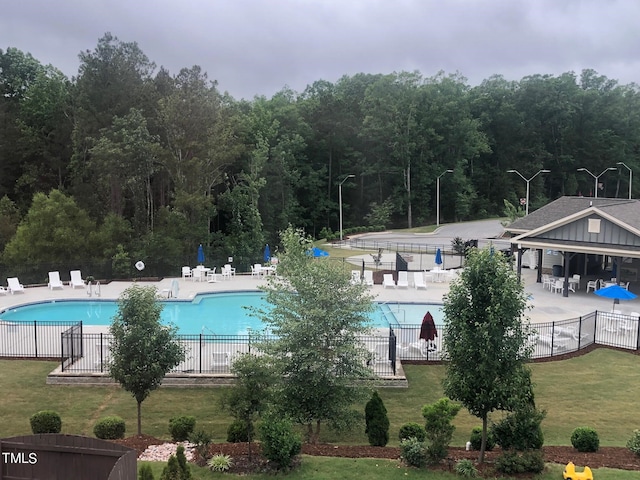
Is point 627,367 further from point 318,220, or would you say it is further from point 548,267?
point 318,220

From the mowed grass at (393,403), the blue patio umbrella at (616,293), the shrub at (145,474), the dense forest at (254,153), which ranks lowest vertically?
the mowed grass at (393,403)

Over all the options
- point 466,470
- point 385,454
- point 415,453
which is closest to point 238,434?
point 385,454

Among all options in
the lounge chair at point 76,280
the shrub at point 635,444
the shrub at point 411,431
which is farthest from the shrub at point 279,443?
the lounge chair at point 76,280

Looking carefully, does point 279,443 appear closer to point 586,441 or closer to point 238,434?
point 238,434

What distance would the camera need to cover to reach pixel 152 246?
4169cm

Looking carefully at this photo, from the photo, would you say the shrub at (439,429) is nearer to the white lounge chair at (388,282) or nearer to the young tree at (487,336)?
the young tree at (487,336)

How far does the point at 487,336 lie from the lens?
10602 millimetres

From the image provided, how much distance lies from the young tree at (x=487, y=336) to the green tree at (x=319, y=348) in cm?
281

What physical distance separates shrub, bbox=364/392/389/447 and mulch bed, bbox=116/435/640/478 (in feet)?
0.71

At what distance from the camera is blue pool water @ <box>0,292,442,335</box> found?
26.3 meters

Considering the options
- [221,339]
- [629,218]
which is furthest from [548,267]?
[221,339]

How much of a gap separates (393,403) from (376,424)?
3300mm

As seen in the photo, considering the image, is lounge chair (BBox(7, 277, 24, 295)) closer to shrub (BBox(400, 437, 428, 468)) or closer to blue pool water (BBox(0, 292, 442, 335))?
blue pool water (BBox(0, 292, 442, 335))

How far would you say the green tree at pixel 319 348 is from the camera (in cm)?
1302
